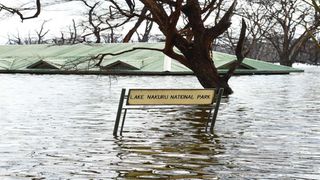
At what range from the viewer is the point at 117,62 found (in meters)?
56.9

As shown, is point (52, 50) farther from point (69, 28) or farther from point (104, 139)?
point (104, 139)

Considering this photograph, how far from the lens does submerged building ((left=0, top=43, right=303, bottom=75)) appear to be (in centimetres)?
5375

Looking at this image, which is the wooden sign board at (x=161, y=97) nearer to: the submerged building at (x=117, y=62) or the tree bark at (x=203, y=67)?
the tree bark at (x=203, y=67)

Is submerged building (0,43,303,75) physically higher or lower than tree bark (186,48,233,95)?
lower

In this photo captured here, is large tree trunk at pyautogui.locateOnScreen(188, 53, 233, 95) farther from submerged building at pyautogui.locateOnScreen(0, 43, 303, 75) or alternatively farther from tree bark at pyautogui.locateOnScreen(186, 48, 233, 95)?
submerged building at pyautogui.locateOnScreen(0, 43, 303, 75)

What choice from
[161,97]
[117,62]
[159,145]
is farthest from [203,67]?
[117,62]

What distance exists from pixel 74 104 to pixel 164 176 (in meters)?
14.1

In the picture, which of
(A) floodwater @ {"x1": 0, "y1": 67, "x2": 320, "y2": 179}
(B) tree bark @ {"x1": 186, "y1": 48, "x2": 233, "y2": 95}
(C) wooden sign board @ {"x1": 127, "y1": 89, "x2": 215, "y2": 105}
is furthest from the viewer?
(B) tree bark @ {"x1": 186, "y1": 48, "x2": 233, "y2": 95}

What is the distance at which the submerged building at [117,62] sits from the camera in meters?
53.8

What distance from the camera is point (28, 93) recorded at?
28375 mm

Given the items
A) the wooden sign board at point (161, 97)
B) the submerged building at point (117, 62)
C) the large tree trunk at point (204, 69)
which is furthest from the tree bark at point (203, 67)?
the submerged building at point (117, 62)

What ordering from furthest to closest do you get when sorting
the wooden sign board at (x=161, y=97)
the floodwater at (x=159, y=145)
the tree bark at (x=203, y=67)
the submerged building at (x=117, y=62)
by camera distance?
the submerged building at (x=117, y=62), the tree bark at (x=203, y=67), the wooden sign board at (x=161, y=97), the floodwater at (x=159, y=145)

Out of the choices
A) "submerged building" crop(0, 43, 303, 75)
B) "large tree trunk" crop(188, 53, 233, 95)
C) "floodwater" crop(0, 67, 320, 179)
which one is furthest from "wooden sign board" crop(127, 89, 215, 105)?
"submerged building" crop(0, 43, 303, 75)

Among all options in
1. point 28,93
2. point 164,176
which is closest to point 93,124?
point 164,176
